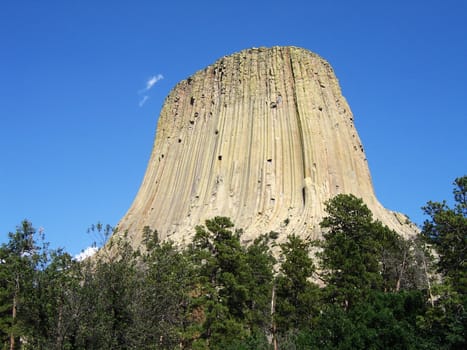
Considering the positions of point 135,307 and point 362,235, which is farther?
point 362,235

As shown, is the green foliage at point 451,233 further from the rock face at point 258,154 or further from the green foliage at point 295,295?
the rock face at point 258,154

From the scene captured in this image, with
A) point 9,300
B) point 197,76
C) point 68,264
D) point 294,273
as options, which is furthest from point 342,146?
point 68,264

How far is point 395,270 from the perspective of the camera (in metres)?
33.4

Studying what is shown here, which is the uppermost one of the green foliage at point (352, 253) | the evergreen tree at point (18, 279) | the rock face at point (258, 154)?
the rock face at point (258, 154)

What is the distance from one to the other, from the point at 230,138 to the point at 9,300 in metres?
38.5

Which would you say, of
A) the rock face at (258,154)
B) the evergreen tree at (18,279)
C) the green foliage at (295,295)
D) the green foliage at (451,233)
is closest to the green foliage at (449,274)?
the green foliage at (451,233)

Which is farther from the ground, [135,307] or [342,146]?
[342,146]

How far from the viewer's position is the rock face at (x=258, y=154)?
5834 cm

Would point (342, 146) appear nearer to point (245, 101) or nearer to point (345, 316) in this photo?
point (245, 101)

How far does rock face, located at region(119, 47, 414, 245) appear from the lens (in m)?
58.3

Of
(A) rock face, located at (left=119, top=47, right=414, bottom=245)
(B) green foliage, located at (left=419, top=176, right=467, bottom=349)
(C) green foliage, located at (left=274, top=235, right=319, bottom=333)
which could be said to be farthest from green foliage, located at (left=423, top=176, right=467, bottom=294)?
(A) rock face, located at (left=119, top=47, right=414, bottom=245)

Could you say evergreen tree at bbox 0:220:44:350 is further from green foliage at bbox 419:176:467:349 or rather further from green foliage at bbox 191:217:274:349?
green foliage at bbox 419:176:467:349

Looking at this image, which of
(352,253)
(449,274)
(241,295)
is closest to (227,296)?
(241,295)

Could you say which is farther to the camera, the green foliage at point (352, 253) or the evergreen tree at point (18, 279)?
the green foliage at point (352, 253)
